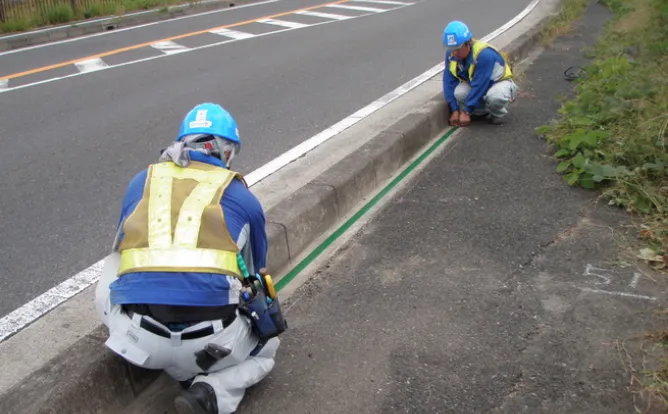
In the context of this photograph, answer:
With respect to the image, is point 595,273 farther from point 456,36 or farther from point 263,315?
point 456,36

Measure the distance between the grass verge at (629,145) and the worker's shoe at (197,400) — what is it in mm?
1687

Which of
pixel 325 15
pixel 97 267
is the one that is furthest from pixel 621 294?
pixel 325 15

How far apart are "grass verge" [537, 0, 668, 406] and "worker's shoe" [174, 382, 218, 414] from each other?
1.69m

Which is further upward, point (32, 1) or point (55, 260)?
point (32, 1)

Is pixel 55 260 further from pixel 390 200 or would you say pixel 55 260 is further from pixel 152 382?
pixel 390 200

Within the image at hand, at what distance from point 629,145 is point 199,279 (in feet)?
11.4

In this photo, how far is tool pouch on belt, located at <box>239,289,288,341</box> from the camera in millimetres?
2602

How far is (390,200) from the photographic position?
4.59 meters

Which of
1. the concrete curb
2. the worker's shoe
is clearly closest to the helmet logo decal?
the worker's shoe

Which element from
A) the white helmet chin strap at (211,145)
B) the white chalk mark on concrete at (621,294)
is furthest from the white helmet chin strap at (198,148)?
the white chalk mark on concrete at (621,294)

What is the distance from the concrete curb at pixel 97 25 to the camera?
40.7ft

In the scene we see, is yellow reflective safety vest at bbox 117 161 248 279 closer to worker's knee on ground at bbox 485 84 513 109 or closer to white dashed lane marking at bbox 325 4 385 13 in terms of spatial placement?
worker's knee on ground at bbox 485 84 513 109

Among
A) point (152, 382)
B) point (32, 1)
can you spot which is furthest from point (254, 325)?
point (32, 1)

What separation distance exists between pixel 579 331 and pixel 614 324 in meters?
0.18
